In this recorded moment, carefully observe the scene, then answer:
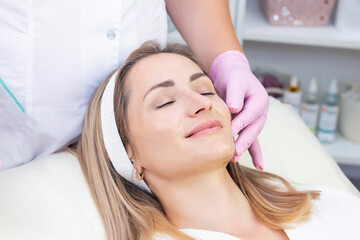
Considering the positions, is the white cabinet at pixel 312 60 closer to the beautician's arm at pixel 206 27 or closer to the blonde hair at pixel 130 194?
the beautician's arm at pixel 206 27

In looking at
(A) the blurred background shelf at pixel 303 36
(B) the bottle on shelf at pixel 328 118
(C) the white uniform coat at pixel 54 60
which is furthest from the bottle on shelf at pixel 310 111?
(C) the white uniform coat at pixel 54 60

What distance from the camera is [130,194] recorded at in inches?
47.6

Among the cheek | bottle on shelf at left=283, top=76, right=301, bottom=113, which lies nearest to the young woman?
the cheek

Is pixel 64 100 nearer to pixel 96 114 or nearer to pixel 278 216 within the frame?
pixel 96 114

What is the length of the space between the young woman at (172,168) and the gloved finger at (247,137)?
0.27 ft

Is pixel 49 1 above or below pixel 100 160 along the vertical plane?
above

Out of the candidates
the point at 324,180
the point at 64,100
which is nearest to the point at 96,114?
the point at 64,100

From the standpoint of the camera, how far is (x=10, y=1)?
112 centimetres

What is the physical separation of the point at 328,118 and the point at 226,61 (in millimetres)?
1084

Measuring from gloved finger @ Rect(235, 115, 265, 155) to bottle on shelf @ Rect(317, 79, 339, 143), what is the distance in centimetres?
111

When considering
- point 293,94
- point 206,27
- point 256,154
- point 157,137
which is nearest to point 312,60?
point 293,94

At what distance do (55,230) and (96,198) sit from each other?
0.15 metres

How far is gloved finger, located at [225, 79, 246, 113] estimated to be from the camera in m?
1.19

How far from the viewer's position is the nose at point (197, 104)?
1.06 m
